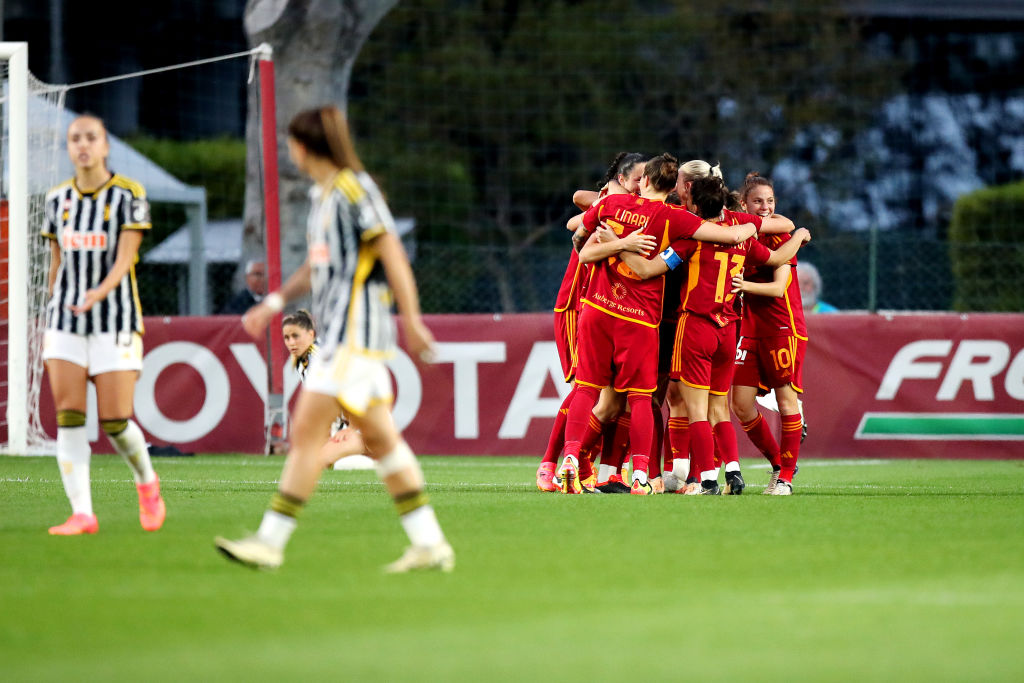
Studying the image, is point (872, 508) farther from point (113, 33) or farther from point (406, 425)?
point (113, 33)

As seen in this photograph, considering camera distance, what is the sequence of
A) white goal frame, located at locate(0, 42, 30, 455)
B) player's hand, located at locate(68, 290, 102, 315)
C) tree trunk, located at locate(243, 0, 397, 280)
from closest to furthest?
player's hand, located at locate(68, 290, 102, 315), white goal frame, located at locate(0, 42, 30, 455), tree trunk, located at locate(243, 0, 397, 280)

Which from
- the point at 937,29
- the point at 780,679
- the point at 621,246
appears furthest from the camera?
the point at 937,29

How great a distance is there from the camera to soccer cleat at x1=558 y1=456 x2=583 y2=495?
9.70 m

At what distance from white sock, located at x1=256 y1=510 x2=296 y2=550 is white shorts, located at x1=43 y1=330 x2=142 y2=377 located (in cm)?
175

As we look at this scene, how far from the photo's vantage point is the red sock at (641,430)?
9.62m

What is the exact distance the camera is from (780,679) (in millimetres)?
4059

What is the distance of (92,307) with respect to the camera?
729cm

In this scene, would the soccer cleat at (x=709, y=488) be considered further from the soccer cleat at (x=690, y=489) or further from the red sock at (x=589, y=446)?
the red sock at (x=589, y=446)

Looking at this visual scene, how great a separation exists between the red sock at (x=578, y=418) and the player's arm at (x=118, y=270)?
327cm

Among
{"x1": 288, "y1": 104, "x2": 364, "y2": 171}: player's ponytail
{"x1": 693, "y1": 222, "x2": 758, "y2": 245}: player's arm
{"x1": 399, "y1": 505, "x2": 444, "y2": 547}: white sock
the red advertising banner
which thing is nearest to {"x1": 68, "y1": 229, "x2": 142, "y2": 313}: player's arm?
{"x1": 288, "y1": 104, "x2": 364, "y2": 171}: player's ponytail

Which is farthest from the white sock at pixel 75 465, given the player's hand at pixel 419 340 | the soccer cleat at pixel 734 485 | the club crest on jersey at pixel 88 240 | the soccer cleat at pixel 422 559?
the soccer cleat at pixel 734 485

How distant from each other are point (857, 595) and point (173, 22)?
31.4 metres

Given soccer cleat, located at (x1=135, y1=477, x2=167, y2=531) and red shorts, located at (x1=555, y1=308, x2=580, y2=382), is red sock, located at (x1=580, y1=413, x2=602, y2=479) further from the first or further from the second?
soccer cleat, located at (x1=135, y1=477, x2=167, y2=531)

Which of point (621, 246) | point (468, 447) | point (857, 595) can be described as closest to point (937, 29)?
point (468, 447)
